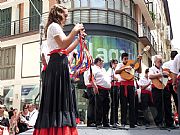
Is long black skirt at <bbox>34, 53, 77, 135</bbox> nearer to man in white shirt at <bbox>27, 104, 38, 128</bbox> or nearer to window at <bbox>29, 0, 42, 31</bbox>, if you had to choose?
man in white shirt at <bbox>27, 104, 38, 128</bbox>

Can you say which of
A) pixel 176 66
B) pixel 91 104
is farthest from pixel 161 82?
pixel 91 104

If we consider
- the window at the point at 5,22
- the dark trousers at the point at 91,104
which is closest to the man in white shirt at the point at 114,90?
the dark trousers at the point at 91,104

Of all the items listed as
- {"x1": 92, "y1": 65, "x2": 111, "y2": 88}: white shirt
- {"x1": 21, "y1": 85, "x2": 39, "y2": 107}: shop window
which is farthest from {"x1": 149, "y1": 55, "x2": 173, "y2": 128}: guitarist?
{"x1": 21, "y1": 85, "x2": 39, "y2": 107}: shop window

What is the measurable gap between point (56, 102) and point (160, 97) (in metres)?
4.33

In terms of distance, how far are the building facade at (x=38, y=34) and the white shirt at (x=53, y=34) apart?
13.1 meters

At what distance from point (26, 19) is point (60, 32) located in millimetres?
18482

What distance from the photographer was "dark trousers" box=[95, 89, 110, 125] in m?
7.36

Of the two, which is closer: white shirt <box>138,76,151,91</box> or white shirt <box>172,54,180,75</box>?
white shirt <box>172,54,180,75</box>

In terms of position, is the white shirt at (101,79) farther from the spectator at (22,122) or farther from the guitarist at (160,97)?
the spectator at (22,122)

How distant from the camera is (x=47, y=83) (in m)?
3.62

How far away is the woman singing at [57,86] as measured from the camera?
3424 millimetres

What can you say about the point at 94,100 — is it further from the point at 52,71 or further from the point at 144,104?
the point at 52,71

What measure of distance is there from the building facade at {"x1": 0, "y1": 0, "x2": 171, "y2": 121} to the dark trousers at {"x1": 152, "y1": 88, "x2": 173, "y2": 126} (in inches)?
375

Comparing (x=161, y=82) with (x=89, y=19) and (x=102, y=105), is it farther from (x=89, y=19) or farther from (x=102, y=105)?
(x=89, y=19)
